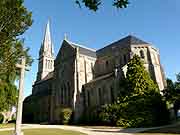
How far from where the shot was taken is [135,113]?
27.8 meters

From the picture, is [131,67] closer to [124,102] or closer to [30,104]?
[124,102]

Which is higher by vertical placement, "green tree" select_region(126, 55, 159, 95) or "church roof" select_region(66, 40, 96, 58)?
"church roof" select_region(66, 40, 96, 58)

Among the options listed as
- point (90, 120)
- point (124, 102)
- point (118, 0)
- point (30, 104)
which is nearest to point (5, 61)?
point (118, 0)

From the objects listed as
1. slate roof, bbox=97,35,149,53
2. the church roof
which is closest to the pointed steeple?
the church roof

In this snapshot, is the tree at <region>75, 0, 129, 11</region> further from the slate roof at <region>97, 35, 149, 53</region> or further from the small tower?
the small tower

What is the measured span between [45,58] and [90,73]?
34668 millimetres

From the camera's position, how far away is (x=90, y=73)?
143ft

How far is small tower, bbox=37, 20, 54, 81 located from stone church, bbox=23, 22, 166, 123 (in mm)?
19785

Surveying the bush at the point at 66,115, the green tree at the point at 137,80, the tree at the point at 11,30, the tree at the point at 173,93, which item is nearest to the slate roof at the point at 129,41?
the green tree at the point at 137,80

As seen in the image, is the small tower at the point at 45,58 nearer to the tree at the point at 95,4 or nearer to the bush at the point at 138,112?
the bush at the point at 138,112

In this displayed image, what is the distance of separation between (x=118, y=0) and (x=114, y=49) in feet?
130

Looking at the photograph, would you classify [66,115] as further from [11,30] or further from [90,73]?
[11,30]

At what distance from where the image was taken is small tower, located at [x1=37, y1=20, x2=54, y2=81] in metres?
72.4

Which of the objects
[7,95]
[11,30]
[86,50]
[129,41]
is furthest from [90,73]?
[11,30]
